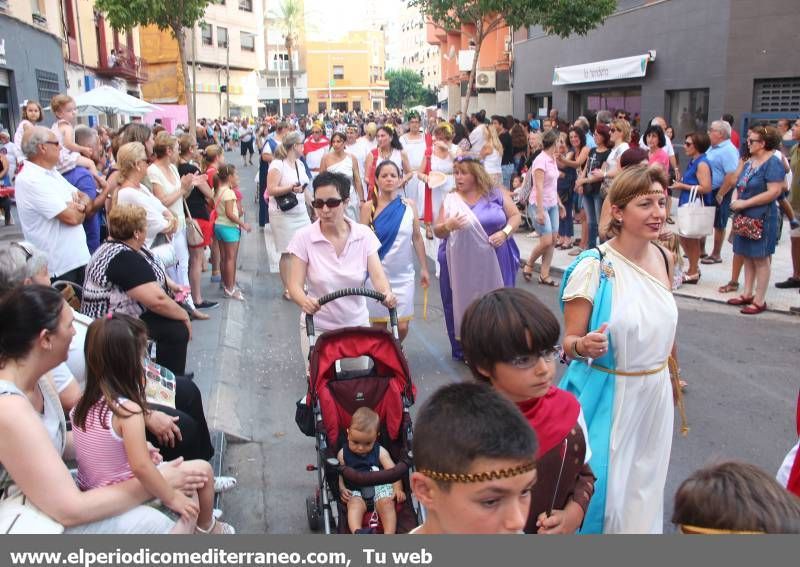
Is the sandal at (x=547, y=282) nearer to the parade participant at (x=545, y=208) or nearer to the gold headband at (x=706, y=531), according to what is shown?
the parade participant at (x=545, y=208)

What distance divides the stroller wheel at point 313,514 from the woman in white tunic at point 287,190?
4614 millimetres

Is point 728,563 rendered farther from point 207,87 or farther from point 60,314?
point 207,87

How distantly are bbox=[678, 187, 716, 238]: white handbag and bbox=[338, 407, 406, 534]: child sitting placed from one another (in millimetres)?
6043

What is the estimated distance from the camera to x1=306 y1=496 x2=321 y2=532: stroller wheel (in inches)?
155

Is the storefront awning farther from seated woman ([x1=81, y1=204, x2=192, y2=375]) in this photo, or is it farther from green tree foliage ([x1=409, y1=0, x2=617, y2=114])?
seated woman ([x1=81, y1=204, x2=192, y2=375])

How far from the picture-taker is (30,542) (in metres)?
2.44

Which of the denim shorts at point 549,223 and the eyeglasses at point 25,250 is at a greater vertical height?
the eyeglasses at point 25,250

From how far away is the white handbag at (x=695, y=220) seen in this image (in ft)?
28.0

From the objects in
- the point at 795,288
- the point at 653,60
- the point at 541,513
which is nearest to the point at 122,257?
the point at 541,513

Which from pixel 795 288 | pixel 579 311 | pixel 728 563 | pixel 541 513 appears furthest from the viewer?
pixel 795 288

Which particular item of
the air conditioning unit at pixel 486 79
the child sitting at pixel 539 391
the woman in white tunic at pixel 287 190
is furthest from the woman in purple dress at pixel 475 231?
the air conditioning unit at pixel 486 79

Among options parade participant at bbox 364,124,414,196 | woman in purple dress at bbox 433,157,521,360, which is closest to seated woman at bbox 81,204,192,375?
woman in purple dress at bbox 433,157,521,360

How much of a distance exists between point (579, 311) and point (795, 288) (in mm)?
Result: 6939

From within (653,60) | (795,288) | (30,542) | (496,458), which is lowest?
(795,288)
